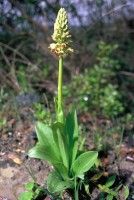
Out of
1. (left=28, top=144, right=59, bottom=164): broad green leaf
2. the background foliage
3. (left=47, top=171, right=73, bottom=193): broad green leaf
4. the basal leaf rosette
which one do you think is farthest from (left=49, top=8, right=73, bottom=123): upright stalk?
the background foliage

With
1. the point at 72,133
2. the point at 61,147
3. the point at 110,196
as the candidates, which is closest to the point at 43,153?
the point at 61,147

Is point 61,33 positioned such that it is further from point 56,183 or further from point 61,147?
point 56,183

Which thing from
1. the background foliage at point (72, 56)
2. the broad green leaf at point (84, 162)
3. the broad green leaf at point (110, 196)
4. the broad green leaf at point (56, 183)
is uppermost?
the background foliage at point (72, 56)

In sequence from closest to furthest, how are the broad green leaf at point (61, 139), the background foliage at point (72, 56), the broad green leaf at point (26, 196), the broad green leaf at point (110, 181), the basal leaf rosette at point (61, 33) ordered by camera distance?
the basal leaf rosette at point (61, 33) < the broad green leaf at point (61, 139) < the broad green leaf at point (26, 196) < the broad green leaf at point (110, 181) < the background foliage at point (72, 56)

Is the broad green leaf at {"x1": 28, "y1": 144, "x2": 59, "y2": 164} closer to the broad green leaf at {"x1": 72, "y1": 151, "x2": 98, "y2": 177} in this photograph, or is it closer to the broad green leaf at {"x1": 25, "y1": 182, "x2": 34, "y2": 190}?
the broad green leaf at {"x1": 72, "y1": 151, "x2": 98, "y2": 177}

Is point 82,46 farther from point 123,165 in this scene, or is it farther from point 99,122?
point 123,165

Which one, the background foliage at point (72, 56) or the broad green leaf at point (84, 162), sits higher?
the background foliage at point (72, 56)

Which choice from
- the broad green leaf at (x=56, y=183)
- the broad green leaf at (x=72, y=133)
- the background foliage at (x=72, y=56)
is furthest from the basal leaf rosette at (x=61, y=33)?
the background foliage at (x=72, y=56)

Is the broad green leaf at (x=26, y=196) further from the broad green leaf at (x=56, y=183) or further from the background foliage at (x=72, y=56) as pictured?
the background foliage at (x=72, y=56)
